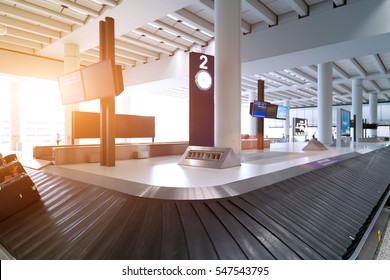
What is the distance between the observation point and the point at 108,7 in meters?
7.48

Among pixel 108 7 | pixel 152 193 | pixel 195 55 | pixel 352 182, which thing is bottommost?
pixel 352 182

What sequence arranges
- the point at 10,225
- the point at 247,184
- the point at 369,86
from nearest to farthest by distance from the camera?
the point at 10,225 → the point at 247,184 → the point at 369,86

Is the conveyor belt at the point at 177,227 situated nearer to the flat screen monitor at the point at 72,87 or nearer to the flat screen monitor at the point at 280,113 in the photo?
the flat screen monitor at the point at 72,87

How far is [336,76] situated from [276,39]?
9.79 metres

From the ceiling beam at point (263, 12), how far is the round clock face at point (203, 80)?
3.16 metres

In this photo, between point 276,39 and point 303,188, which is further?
point 276,39

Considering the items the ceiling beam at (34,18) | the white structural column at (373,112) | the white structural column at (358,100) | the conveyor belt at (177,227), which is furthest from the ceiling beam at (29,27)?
the white structural column at (373,112)

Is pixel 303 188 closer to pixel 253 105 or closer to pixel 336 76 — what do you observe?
pixel 253 105

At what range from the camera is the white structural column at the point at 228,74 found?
573 centimetres

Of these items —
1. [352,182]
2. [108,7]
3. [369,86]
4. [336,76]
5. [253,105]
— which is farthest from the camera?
[369,86]

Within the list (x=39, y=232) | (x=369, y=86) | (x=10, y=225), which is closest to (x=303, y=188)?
(x=39, y=232)

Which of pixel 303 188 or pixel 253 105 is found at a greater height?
pixel 253 105

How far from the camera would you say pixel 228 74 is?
5.73m

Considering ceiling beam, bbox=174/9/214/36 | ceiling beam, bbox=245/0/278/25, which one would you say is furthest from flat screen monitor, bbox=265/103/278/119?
ceiling beam, bbox=174/9/214/36
